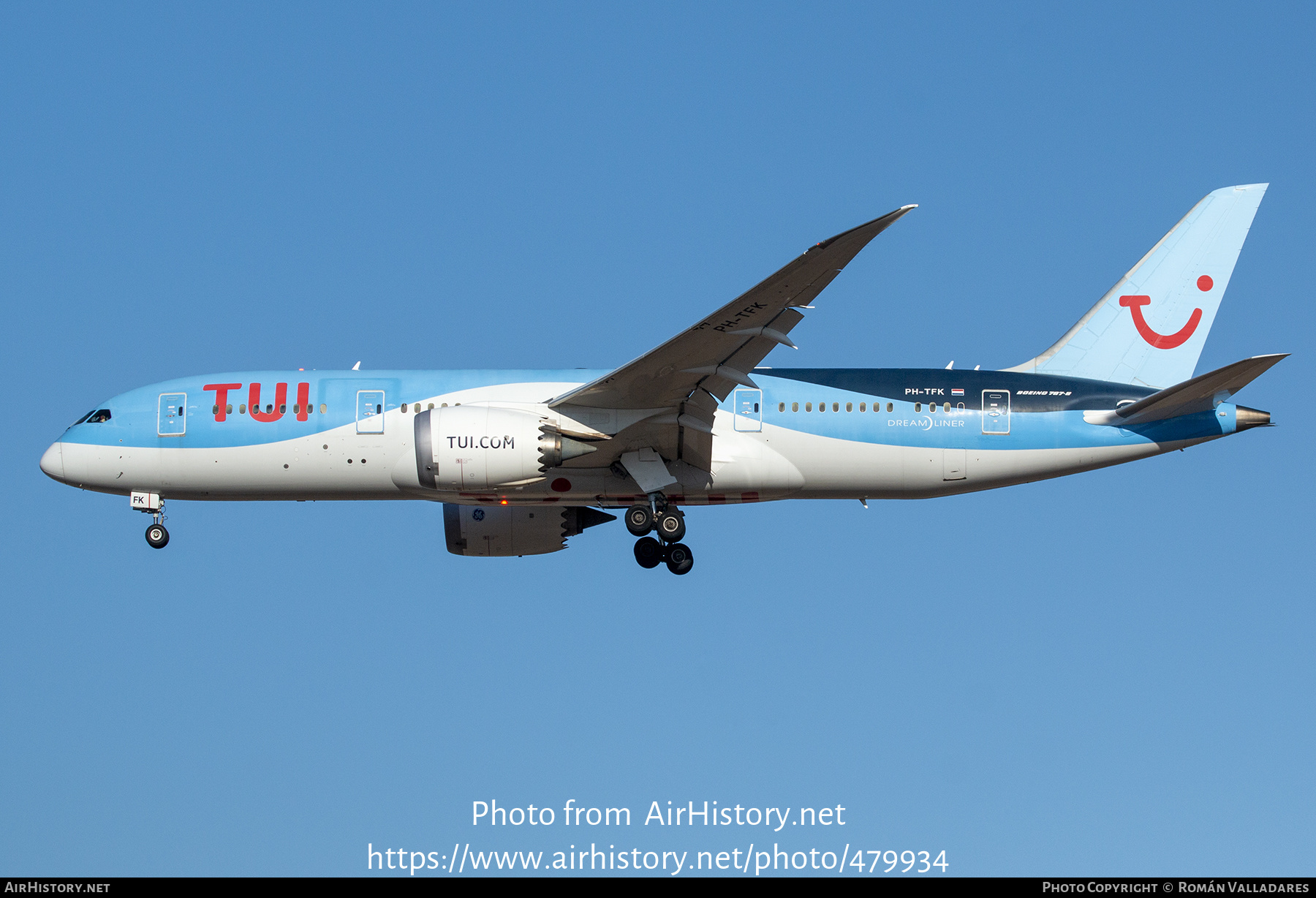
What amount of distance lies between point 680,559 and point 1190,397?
9.37 m

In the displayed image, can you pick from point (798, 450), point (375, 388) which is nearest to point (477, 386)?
point (375, 388)

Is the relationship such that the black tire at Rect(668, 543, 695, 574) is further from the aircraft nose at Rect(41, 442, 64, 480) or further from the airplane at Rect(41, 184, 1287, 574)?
the aircraft nose at Rect(41, 442, 64, 480)

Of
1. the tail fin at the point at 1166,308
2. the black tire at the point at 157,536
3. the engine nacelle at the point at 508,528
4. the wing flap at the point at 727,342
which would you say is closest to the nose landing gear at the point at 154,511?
the black tire at the point at 157,536

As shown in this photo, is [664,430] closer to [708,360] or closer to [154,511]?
[708,360]

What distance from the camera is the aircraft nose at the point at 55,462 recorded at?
2834 cm

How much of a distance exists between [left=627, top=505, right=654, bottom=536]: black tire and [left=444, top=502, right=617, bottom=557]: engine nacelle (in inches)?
131

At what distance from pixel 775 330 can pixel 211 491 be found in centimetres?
1125

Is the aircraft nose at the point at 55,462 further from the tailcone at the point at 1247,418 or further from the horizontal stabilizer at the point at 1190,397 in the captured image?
the tailcone at the point at 1247,418

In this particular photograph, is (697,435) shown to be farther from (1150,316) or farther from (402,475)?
(1150,316)

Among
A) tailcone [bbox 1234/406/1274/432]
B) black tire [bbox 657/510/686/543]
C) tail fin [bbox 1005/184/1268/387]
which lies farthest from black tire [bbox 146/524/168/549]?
tailcone [bbox 1234/406/1274/432]

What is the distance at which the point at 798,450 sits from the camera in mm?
26688

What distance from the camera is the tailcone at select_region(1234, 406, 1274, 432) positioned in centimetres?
2598

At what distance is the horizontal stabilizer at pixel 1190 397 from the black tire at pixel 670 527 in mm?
→ 7460

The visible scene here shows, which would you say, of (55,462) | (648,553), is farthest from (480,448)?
(55,462)
